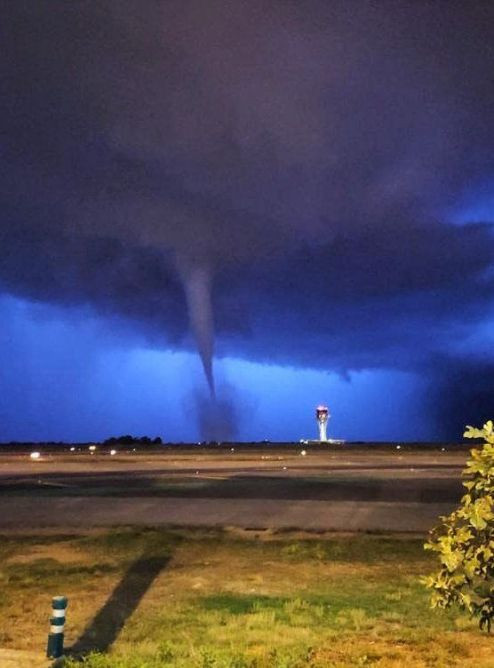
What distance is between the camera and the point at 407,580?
13.8 metres

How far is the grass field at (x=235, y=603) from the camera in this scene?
937 centimetres

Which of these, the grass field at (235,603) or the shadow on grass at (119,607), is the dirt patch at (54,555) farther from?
the shadow on grass at (119,607)

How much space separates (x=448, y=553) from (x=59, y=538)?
48.9 ft

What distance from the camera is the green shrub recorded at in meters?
6.44

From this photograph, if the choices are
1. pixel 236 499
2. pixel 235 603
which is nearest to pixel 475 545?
pixel 235 603

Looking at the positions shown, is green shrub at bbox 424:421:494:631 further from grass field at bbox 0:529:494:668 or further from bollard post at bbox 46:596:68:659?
bollard post at bbox 46:596:68:659

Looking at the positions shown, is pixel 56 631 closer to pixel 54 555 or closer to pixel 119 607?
pixel 119 607

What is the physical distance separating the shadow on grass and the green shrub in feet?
16.2

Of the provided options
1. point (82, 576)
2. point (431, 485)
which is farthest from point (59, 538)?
point (431, 485)

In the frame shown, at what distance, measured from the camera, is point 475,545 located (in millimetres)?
6703

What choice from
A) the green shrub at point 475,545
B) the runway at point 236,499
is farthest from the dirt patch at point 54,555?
the green shrub at point 475,545

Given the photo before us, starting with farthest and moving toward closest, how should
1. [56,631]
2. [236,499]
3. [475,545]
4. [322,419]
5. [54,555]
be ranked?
[322,419]
[236,499]
[54,555]
[56,631]
[475,545]

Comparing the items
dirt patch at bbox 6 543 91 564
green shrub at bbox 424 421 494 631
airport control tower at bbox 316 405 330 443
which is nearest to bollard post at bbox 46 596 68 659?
green shrub at bbox 424 421 494 631

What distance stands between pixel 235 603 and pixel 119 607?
1.88 meters
